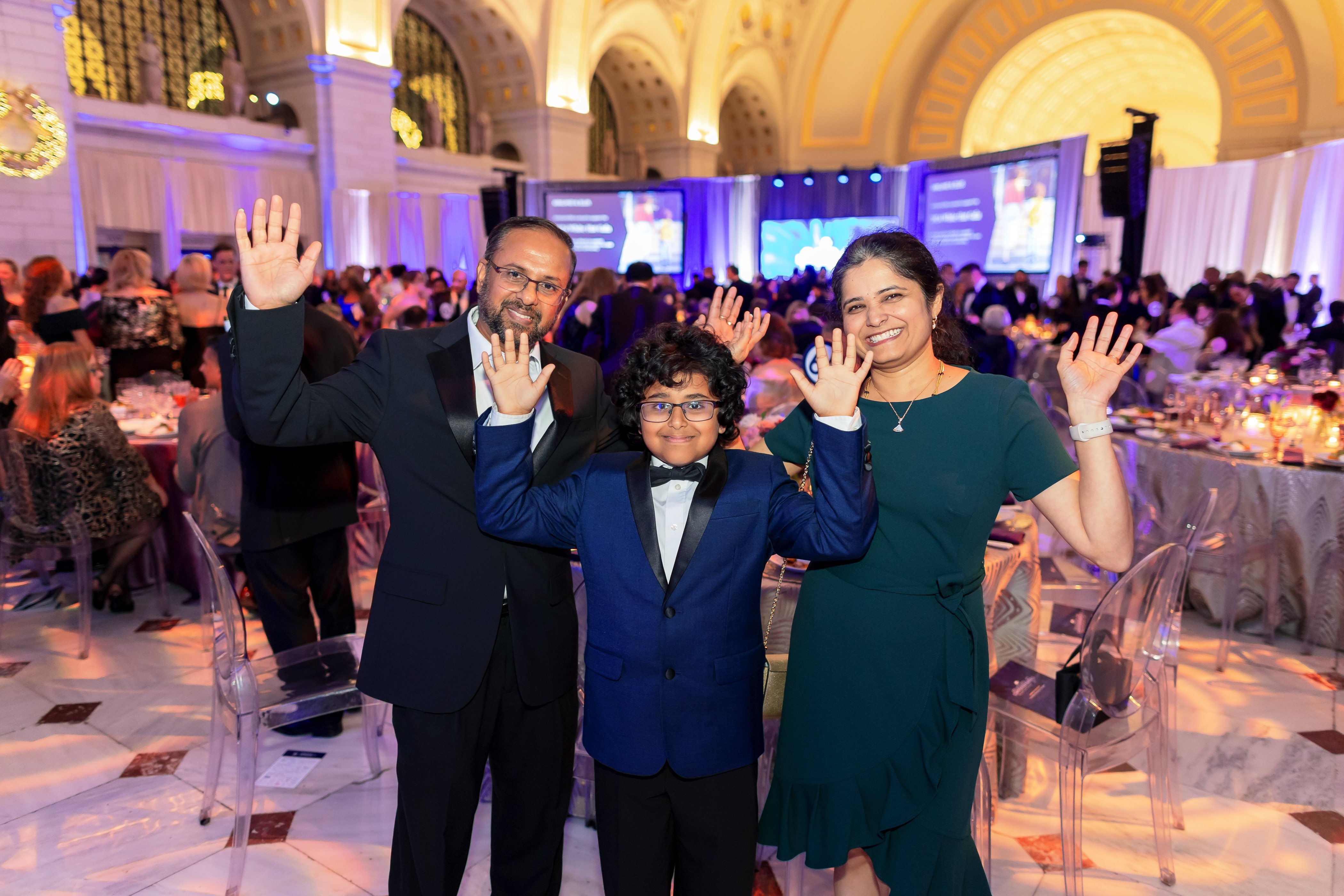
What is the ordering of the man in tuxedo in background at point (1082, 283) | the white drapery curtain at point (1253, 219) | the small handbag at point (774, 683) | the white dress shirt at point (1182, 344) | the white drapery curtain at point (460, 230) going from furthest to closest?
the white drapery curtain at point (460, 230)
the white drapery curtain at point (1253, 219)
the man in tuxedo in background at point (1082, 283)
the white dress shirt at point (1182, 344)
the small handbag at point (774, 683)

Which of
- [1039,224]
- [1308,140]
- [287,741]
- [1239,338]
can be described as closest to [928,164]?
[1039,224]

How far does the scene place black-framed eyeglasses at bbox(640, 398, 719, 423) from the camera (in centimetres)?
151

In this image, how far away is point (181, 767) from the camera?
291 cm

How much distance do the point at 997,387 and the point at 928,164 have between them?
1434 cm

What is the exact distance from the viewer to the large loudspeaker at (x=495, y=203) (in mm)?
14500

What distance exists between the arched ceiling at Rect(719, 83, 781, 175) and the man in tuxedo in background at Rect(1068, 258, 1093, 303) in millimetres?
12129

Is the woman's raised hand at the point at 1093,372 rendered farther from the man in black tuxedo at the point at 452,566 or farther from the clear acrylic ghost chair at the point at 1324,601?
the clear acrylic ghost chair at the point at 1324,601

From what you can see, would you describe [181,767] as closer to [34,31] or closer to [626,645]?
[626,645]

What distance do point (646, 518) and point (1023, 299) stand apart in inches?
393

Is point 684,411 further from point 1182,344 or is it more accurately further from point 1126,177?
point 1126,177

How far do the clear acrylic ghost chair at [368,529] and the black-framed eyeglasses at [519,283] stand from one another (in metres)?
2.91

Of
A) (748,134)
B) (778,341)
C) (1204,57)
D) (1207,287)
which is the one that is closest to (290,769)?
(778,341)

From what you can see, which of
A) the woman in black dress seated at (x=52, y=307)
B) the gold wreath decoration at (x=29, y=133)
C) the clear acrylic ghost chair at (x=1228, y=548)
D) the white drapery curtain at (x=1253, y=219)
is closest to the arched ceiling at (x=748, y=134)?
the white drapery curtain at (x=1253, y=219)

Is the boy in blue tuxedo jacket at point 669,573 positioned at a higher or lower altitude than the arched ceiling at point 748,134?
lower
